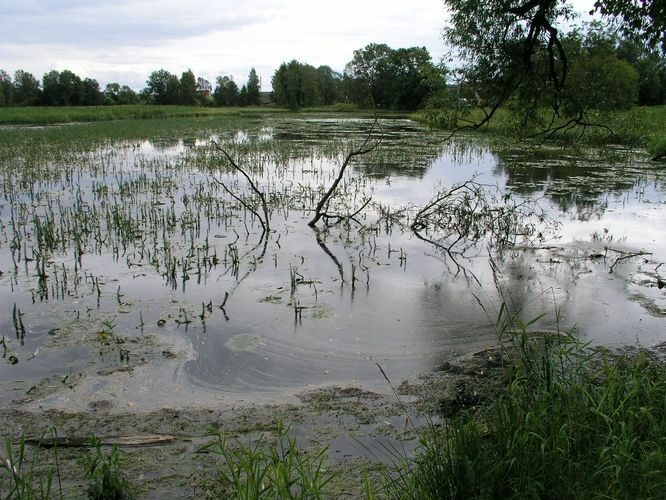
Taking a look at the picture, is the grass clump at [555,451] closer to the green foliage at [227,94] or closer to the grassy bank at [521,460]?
the grassy bank at [521,460]

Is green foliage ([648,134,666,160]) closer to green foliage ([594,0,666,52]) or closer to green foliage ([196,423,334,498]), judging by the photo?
green foliage ([594,0,666,52])

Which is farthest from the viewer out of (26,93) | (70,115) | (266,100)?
(266,100)

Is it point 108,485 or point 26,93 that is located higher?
point 26,93

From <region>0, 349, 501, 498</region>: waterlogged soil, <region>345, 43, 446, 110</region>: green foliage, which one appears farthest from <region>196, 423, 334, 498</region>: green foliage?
<region>345, 43, 446, 110</region>: green foliage

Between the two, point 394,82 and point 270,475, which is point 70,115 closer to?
point 394,82

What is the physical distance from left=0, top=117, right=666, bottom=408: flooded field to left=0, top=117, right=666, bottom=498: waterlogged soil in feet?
0.12

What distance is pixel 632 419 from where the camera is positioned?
3.14m

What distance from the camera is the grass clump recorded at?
2.69 metres

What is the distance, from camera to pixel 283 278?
760cm

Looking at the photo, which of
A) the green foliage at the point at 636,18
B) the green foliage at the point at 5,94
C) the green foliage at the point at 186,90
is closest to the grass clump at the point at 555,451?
the green foliage at the point at 636,18

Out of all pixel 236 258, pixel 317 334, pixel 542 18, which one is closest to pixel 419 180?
pixel 542 18

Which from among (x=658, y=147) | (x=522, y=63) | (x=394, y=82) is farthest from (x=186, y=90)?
(x=522, y=63)

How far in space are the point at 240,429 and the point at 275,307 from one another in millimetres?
2587

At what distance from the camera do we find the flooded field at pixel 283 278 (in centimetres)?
518
